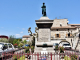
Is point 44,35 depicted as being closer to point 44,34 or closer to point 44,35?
point 44,35

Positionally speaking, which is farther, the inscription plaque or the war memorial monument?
the inscription plaque

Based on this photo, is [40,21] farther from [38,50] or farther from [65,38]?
[65,38]

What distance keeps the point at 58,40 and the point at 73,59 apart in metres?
28.6

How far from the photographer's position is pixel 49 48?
9.68 meters

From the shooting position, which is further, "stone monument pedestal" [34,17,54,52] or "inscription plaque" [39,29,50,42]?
"inscription plaque" [39,29,50,42]

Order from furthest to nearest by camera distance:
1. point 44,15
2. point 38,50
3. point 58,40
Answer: point 58,40
point 44,15
point 38,50

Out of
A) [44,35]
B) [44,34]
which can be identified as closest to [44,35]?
[44,35]

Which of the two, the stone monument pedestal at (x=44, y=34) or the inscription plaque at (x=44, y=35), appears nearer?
the stone monument pedestal at (x=44, y=34)

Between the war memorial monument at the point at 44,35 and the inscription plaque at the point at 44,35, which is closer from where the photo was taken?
→ the war memorial monument at the point at 44,35

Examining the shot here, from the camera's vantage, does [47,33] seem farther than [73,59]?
Yes

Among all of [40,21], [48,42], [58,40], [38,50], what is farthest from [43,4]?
[58,40]

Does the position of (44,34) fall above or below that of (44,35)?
above

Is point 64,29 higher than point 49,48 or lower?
higher

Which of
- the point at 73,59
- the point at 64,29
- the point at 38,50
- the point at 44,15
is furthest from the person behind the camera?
the point at 64,29
